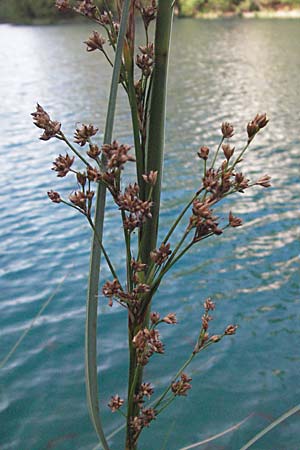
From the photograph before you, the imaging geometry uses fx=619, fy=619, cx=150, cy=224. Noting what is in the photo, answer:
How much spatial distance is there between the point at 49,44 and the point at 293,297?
77.2 feet

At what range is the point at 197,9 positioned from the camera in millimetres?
42656

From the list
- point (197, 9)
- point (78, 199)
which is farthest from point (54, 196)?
point (197, 9)

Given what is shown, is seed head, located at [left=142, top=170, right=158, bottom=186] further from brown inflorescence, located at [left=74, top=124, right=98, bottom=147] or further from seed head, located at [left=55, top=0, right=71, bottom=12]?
seed head, located at [left=55, top=0, right=71, bottom=12]

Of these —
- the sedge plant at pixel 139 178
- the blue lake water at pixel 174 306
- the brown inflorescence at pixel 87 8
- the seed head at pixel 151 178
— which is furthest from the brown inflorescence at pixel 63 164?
the blue lake water at pixel 174 306

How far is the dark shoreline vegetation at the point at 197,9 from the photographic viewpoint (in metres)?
39.8

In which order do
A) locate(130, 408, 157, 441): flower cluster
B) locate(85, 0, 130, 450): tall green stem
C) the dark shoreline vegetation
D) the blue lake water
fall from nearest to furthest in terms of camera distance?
locate(85, 0, 130, 450): tall green stem
locate(130, 408, 157, 441): flower cluster
the blue lake water
the dark shoreline vegetation

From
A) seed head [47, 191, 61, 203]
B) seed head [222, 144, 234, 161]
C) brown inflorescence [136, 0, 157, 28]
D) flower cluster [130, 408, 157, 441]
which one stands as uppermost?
brown inflorescence [136, 0, 157, 28]

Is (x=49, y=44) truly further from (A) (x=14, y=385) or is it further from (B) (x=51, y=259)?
(A) (x=14, y=385)

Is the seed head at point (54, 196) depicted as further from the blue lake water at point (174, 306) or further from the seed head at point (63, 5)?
the blue lake water at point (174, 306)

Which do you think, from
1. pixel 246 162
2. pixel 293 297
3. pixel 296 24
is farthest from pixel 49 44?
pixel 293 297

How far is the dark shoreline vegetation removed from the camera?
131 feet

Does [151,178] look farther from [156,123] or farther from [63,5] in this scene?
[63,5]

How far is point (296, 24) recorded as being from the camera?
102 ft

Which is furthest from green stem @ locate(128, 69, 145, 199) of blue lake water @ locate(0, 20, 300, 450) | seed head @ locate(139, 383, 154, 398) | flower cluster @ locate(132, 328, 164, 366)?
blue lake water @ locate(0, 20, 300, 450)
